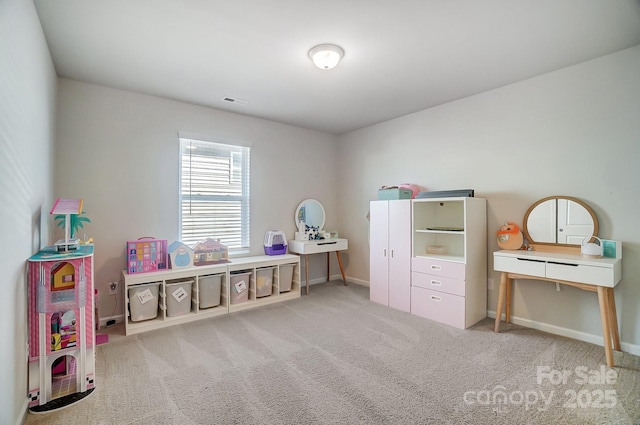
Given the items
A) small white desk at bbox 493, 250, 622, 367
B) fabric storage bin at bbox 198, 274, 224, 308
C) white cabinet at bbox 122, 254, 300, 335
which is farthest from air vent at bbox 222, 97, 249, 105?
small white desk at bbox 493, 250, 622, 367

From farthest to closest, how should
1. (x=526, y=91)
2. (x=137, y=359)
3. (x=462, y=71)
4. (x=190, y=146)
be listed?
1. (x=190, y=146)
2. (x=526, y=91)
3. (x=462, y=71)
4. (x=137, y=359)

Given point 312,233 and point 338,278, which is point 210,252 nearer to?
point 312,233

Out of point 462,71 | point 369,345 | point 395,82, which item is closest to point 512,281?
point 369,345

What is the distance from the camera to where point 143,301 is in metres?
3.07

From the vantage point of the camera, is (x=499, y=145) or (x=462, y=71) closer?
(x=462, y=71)

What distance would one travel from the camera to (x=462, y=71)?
290 cm

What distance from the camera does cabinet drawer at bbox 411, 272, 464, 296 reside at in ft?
10.3

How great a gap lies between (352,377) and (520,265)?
191cm

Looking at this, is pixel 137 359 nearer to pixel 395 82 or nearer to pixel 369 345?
pixel 369 345

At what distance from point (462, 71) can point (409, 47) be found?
78 cm

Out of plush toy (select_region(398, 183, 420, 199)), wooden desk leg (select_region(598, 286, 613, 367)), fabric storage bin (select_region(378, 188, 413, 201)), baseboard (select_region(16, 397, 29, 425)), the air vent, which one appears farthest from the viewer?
plush toy (select_region(398, 183, 420, 199))

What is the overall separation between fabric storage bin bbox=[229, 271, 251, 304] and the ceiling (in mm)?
2180

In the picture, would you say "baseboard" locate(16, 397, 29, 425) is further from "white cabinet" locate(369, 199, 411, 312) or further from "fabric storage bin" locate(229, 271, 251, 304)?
"white cabinet" locate(369, 199, 411, 312)

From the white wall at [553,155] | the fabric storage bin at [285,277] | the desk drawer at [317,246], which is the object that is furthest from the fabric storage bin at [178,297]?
the white wall at [553,155]
